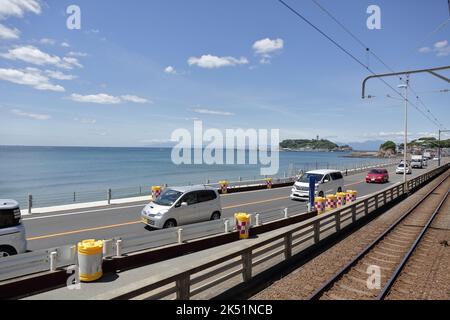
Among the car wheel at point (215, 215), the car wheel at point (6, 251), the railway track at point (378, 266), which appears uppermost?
the car wheel at point (6, 251)

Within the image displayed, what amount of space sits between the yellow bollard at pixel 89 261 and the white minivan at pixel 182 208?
164 inches

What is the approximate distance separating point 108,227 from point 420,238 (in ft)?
41.6

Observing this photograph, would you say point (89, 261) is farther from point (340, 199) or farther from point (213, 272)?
point (340, 199)

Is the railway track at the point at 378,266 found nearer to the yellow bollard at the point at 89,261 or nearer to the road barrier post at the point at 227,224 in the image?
the road barrier post at the point at 227,224

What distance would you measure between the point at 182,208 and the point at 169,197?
825 mm

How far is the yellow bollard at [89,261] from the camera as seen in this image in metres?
7.47

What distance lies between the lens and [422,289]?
696 cm

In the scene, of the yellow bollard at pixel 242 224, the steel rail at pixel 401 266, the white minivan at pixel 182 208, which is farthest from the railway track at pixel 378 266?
the white minivan at pixel 182 208

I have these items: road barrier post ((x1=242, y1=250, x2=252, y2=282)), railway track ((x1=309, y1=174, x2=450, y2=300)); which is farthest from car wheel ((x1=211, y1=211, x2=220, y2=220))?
road barrier post ((x1=242, y1=250, x2=252, y2=282))

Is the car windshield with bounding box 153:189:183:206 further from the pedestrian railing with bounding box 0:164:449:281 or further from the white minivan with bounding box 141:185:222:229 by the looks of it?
the pedestrian railing with bounding box 0:164:449:281

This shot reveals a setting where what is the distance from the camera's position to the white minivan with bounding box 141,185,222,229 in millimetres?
11898

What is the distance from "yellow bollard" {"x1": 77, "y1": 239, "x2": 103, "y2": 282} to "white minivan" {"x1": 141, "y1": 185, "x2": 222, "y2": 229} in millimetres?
4163
